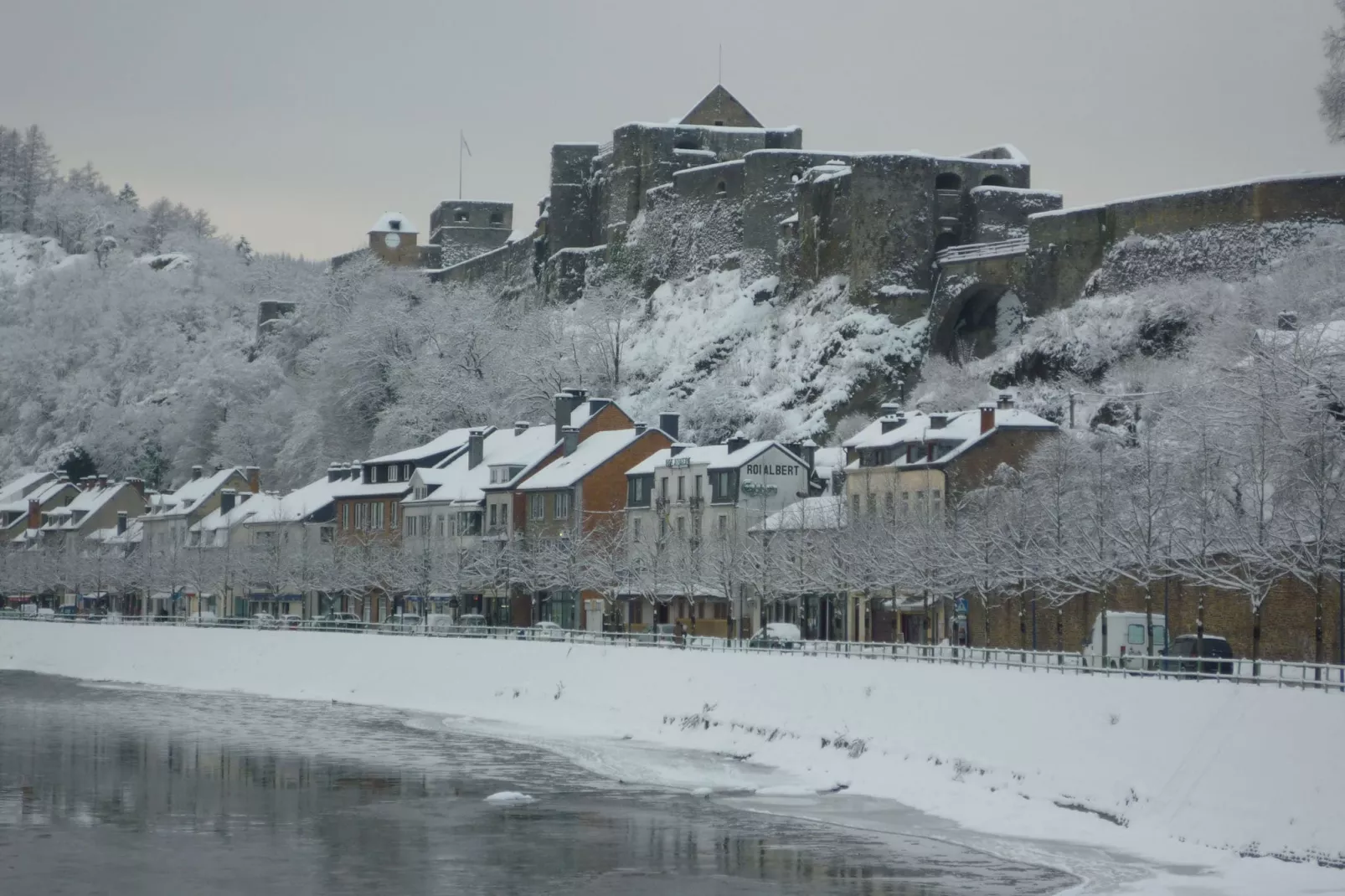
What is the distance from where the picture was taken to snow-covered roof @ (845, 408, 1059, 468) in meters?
60.4

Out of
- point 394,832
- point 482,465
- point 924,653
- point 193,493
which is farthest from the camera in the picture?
point 193,493

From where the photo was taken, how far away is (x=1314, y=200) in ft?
235

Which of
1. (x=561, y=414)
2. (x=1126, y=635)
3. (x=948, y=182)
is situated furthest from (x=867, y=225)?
(x=1126, y=635)

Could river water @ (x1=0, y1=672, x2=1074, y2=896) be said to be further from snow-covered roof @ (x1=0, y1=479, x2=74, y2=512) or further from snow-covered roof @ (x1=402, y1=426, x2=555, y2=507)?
snow-covered roof @ (x1=0, y1=479, x2=74, y2=512)

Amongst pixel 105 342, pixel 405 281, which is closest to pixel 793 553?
pixel 405 281

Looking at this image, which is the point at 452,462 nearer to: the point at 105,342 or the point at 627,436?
the point at 627,436

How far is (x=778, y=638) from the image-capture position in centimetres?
5016

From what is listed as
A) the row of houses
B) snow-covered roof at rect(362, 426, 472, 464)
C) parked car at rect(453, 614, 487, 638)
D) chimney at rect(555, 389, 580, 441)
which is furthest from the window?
parked car at rect(453, 614, 487, 638)

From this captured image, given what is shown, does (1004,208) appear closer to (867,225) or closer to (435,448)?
(867,225)

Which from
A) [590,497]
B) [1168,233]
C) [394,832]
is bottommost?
[394,832]

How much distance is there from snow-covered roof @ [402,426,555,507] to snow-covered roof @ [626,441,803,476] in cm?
559

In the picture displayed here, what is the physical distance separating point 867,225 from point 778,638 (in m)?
40.9

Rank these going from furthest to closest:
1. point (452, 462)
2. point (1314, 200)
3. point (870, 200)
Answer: point (870, 200) → point (452, 462) → point (1314, 200)

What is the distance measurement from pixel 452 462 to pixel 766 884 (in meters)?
56.0
